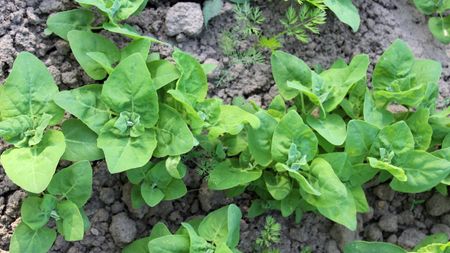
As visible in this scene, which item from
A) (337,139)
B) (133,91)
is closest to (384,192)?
(337,139)

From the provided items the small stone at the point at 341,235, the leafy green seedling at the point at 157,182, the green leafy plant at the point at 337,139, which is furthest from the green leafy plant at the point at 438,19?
the leafy green seedling at the point at 157,182

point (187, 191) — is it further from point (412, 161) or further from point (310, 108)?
point (412, 161)

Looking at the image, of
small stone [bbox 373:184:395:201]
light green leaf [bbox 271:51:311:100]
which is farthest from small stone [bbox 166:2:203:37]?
small stone [bbox 373:184:395:201]

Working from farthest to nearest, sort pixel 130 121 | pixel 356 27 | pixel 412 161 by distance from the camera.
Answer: pixel 356 27, pixel 412 161, pixel 130 121

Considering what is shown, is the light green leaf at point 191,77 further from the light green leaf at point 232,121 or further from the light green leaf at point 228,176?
the light green leaf at point 228,176

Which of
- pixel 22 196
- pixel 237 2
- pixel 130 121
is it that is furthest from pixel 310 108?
pixel 22 196

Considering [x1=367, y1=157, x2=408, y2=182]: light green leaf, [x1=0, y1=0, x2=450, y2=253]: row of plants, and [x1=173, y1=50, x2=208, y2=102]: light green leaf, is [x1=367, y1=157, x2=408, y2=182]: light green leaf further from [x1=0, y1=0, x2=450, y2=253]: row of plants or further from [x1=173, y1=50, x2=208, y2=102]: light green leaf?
[x1=173, y1=50, x2=208, y2=102]: light green leaf
